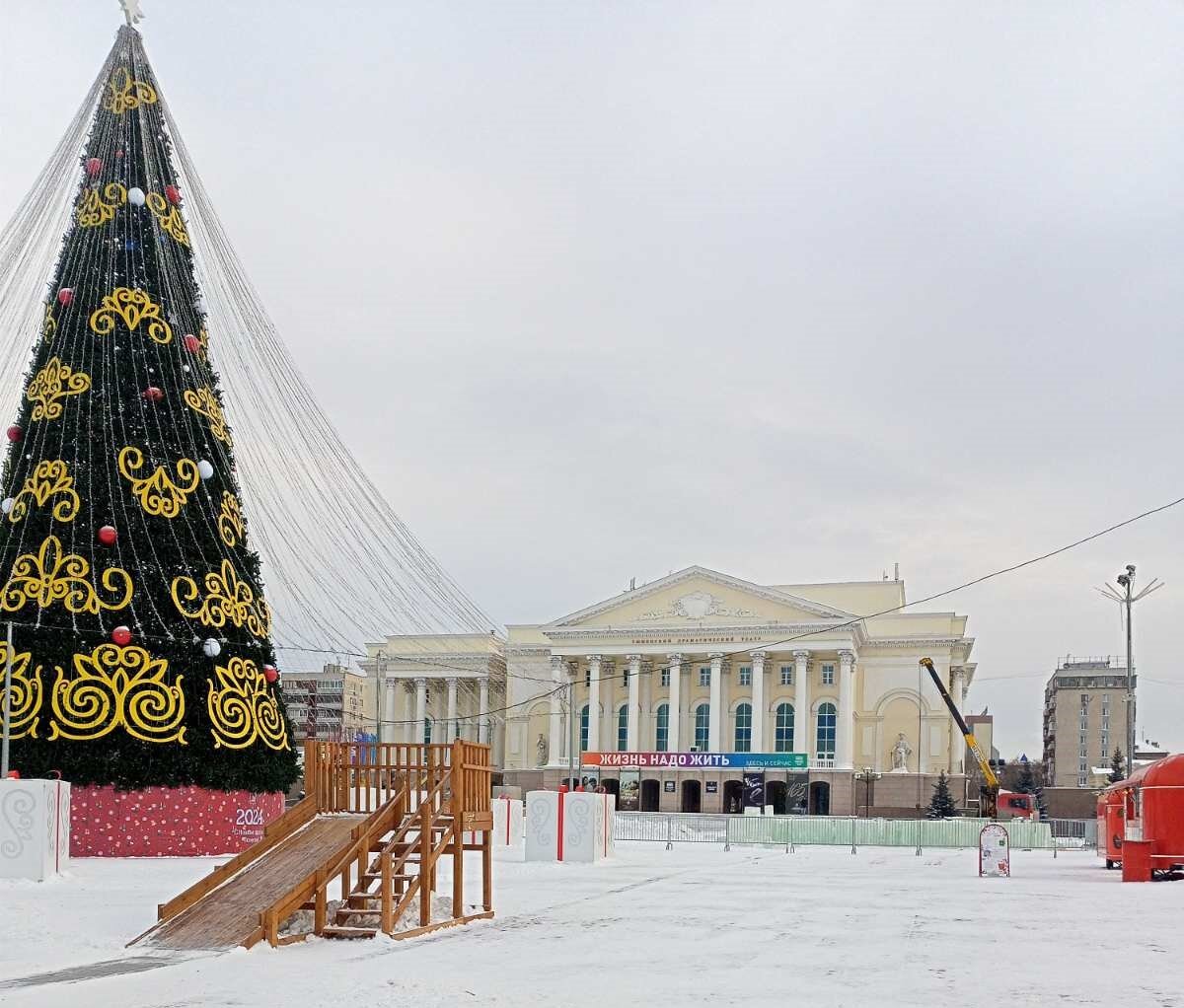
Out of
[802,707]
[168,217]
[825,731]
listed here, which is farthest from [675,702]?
[168,217]

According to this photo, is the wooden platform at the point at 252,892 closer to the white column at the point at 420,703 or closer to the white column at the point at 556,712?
the white column at the point at 556,712

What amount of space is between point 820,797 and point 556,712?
1710 cm

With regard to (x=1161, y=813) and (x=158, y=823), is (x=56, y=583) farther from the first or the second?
Answer: (x=1161, y=813)

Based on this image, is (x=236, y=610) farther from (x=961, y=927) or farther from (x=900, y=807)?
(x=900, y=807)

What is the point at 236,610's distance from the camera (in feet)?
83.6

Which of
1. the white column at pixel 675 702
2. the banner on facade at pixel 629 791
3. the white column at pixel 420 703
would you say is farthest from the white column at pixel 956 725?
the white column at pixel 420 703

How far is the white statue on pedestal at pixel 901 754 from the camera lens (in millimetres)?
80856

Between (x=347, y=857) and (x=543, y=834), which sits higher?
(x=347, y=857)

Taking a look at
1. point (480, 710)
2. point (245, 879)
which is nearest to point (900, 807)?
point (480, 710)

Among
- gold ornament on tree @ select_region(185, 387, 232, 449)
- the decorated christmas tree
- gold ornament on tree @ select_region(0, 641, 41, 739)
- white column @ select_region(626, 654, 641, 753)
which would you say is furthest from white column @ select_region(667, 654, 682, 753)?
gold ornament on tree @ select_region(0, 641, 41, 739)

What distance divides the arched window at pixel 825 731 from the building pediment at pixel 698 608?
18.3 feet

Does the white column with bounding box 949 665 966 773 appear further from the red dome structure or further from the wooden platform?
the wooden platform

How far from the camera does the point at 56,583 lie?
23891 millimetres

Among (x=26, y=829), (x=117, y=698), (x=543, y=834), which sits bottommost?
(x=543, y=834)
